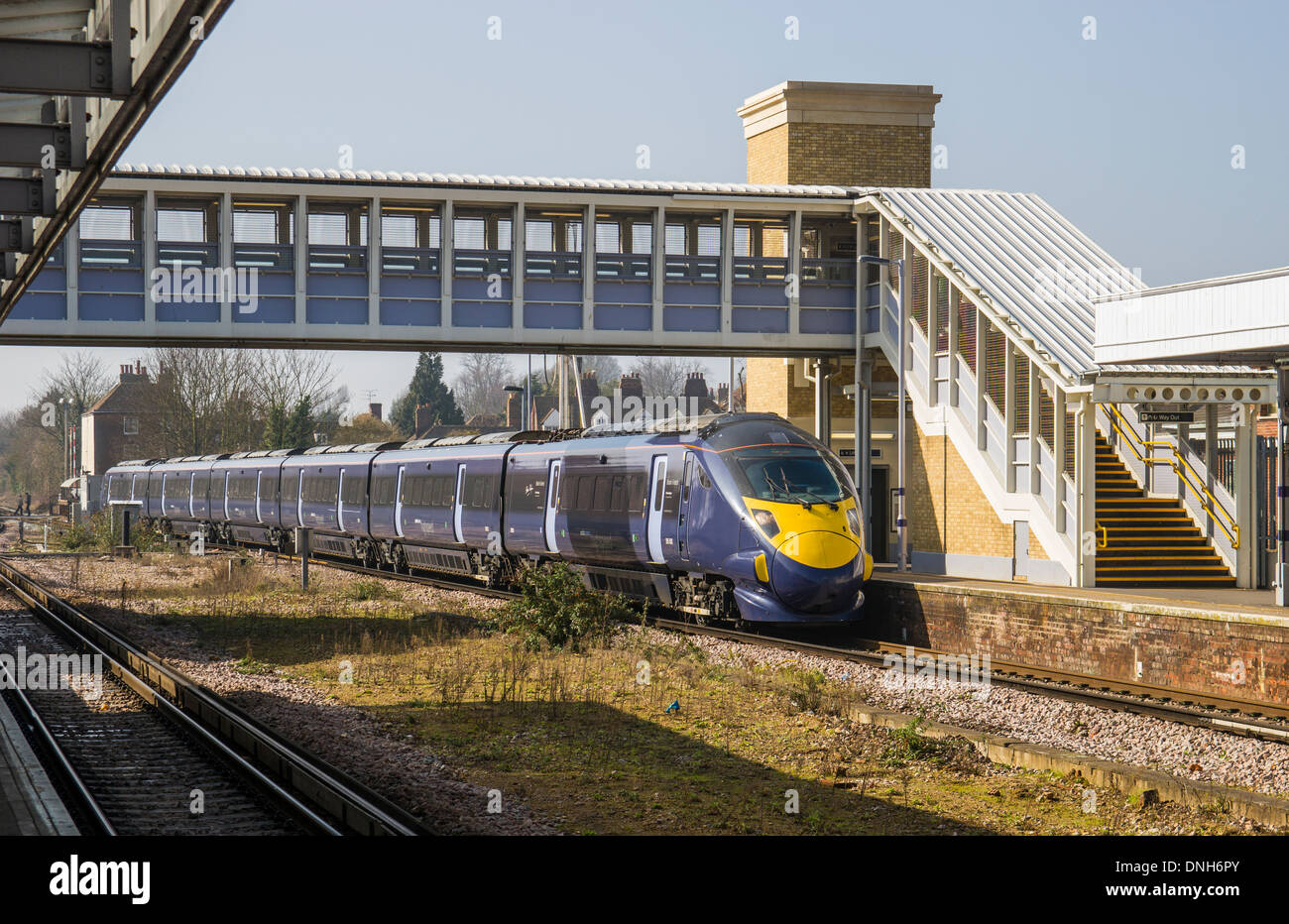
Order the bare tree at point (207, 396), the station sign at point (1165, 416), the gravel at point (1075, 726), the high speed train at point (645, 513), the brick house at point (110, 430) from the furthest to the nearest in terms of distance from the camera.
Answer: the brick house at point (110, 430), the bare tree at point (207, 396), the station sign at point (1165, 416), the high speed train at point (645, 513), the gravel at point (1075, 726)

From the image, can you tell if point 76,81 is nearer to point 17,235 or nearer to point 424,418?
point 17,235

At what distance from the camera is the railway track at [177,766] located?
9.43 m

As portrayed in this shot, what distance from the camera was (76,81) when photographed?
29.2 feet

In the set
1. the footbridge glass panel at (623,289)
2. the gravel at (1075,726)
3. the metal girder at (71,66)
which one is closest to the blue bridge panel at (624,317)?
the footbridge glass panel at (623,289)

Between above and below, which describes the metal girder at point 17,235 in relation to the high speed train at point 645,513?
above

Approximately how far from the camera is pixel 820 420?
104ft

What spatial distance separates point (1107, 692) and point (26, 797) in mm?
11114

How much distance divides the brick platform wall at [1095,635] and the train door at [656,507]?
371 centimetres

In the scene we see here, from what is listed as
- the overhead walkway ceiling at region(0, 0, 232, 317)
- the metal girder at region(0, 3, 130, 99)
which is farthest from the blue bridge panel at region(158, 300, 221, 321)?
the metal girder at region(0, 3, 130, 99)

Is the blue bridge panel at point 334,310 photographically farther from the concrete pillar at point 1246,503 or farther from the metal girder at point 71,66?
the metal girder at point 71,66

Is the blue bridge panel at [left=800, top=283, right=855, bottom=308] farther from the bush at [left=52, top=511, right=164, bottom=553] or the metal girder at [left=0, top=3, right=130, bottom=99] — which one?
the bush at [left=52, top=511, right=164, bottom=553]

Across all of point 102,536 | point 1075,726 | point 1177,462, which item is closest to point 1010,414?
point 1177,462

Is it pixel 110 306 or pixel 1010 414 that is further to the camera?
pixel 110 306
